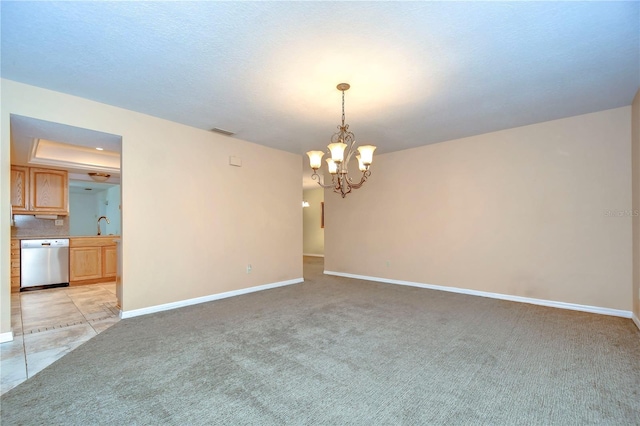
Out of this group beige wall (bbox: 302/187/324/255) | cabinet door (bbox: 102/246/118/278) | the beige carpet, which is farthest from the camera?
beige wall (bbox: 302/187/324/255)

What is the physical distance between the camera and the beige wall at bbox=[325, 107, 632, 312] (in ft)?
11.8

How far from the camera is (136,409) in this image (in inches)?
67.8

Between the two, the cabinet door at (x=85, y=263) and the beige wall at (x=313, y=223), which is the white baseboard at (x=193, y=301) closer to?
the cabinet door at (x=85, y=263)

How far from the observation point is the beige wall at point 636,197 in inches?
123

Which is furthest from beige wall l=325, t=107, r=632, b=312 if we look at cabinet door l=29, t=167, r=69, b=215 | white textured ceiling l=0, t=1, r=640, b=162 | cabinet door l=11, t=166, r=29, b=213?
cabinet door l=11, t=166, r=29, b=213

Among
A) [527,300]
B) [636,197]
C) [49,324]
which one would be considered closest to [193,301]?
[49,324]

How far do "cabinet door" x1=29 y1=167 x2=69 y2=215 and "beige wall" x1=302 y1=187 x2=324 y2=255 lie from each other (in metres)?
6.59

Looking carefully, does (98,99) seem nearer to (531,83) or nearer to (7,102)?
(7,102)

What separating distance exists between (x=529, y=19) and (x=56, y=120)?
436 centimetres

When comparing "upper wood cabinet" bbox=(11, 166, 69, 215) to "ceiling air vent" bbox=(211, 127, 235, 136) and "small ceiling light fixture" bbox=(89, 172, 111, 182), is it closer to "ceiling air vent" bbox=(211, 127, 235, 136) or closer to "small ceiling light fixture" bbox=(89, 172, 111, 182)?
"small ceiling light fixture" bbox=(89, 172, 111, 182)

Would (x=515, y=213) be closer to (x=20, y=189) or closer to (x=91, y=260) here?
(x=91, y=260)

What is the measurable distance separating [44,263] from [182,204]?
3.19 metres

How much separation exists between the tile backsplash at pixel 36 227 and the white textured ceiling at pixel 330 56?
3.92 metres

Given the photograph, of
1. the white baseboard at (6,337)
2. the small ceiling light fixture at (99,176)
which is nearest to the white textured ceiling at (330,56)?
the white baseboard at (6,337)
